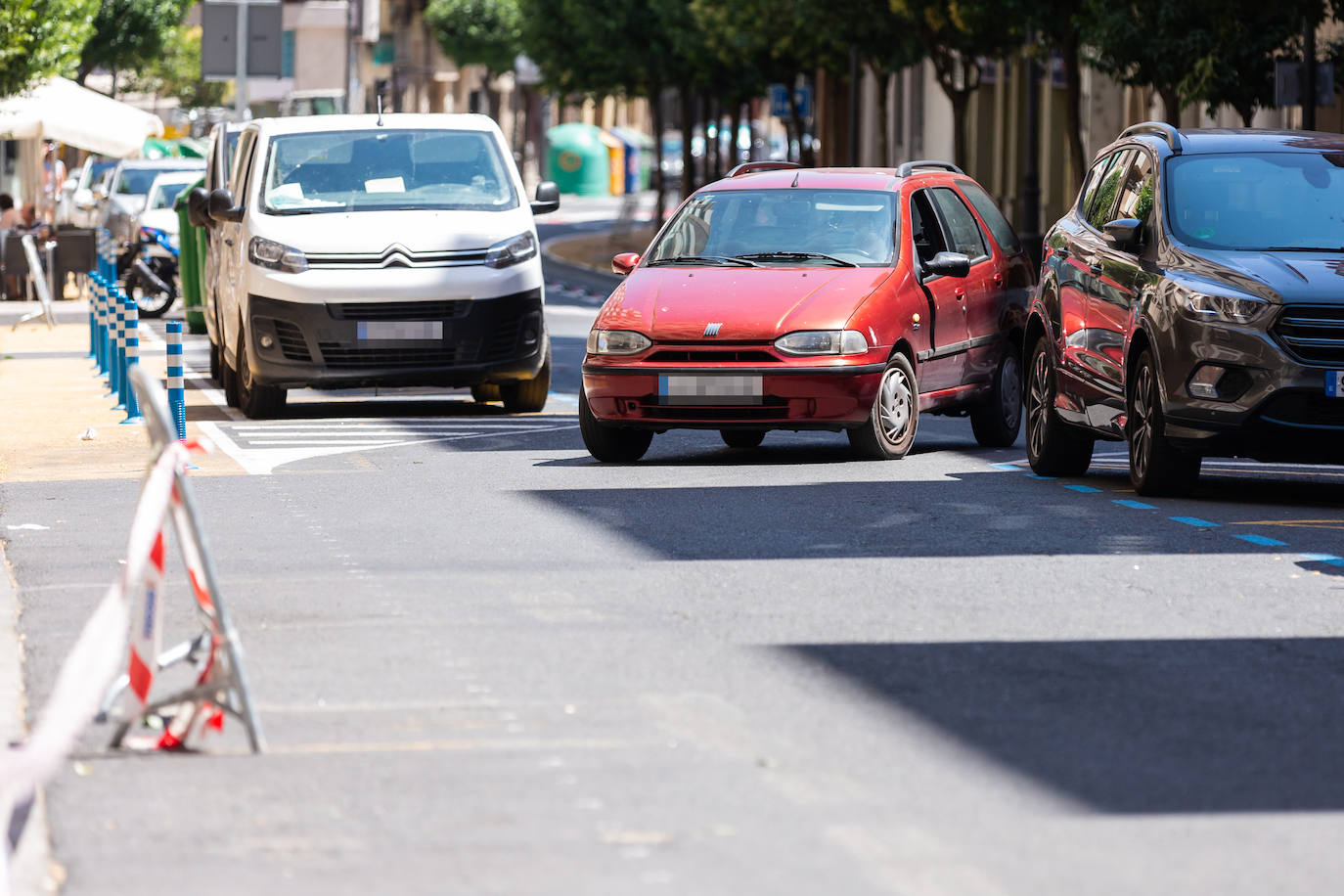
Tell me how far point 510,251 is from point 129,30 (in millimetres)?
60763

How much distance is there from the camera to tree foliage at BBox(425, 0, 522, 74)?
349 ft

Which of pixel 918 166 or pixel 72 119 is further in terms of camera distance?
pixel 72 119

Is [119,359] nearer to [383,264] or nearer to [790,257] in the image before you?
[383,264]

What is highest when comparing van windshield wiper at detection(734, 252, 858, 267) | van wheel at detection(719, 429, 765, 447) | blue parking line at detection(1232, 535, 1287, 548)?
van windshield wiper at detection(734, 252, 858, 267)

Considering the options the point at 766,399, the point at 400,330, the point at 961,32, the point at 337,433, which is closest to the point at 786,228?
the point at 766,399

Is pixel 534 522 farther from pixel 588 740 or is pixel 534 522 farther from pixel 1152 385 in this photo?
pixel 588 740

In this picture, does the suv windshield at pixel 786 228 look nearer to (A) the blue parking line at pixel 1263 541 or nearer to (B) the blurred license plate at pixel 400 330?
(B) the blurred license plate at pixel 400 330

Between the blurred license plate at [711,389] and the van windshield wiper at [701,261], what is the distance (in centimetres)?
105

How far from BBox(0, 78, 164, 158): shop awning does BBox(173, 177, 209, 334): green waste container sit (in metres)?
10.2

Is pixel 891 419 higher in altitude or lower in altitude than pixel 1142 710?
higher

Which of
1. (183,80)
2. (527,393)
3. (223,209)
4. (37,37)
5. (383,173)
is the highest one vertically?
(183,80)

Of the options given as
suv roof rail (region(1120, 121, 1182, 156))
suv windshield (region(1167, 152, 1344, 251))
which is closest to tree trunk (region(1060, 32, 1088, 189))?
suv roof rail (region(1120, 121, 1182, 156))

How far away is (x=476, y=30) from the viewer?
4198 inches

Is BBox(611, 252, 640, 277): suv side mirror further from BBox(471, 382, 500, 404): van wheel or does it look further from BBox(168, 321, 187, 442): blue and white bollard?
BBox(471, 382, 500, 404): van wheel
